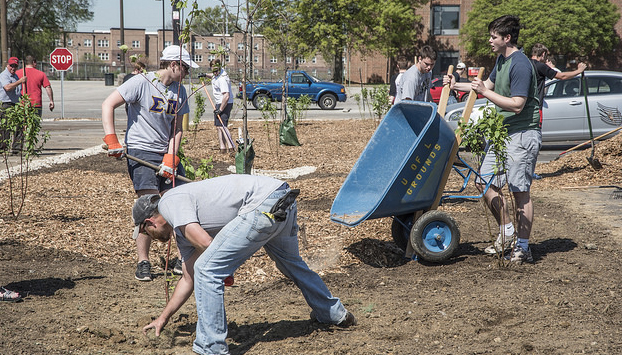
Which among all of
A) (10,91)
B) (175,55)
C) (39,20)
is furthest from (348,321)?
(39,20)

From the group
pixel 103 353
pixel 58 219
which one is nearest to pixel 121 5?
pixel 58 219

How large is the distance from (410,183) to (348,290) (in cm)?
98

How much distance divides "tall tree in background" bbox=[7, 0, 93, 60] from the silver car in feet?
192

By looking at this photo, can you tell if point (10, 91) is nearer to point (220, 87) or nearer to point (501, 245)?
point (220, 87)

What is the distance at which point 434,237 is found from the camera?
523 cm

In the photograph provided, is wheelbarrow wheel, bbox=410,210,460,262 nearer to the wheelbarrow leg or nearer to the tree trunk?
the wheelbarrow leg

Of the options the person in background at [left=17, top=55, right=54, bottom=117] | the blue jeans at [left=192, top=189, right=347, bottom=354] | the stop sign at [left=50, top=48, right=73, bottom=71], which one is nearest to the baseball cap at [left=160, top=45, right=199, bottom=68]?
the blue jeans at [left=192, top=189, right=347, bottom=354]

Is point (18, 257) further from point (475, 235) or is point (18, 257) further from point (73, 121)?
point (73, 121)

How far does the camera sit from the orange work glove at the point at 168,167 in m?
4.80

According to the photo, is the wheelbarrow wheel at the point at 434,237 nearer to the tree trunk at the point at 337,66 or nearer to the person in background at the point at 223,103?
the person in background at the point at 223,103

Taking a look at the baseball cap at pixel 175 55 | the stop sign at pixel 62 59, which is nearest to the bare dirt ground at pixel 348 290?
the baseball cap at pixel 175 55

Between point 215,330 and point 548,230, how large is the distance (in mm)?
4092

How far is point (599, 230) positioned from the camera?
20.7ft

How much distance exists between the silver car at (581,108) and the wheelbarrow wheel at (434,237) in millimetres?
7257
